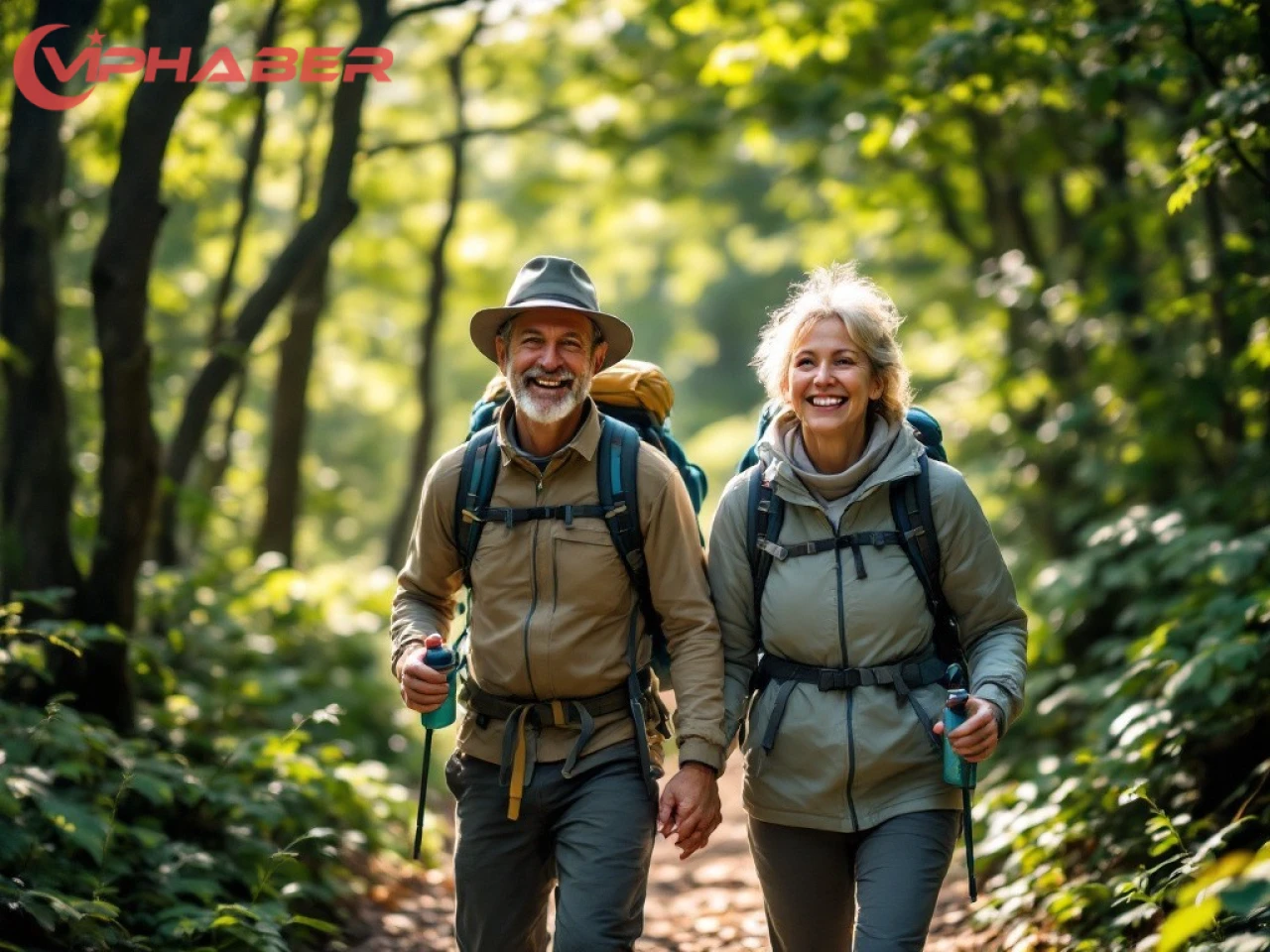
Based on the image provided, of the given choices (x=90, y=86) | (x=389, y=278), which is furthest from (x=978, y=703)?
(x=389, y=278)

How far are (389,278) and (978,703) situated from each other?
13.9 meters

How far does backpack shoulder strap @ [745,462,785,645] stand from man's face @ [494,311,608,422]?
64 cm

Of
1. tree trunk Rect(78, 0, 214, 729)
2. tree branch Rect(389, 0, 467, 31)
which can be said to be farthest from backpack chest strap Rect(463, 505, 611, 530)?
tree branch Rect(389, 0, 467, 31)

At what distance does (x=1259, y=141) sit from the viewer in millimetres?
5090

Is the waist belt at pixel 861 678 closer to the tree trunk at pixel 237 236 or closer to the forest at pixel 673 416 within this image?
the forest at pixel 673 416

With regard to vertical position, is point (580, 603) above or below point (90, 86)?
below

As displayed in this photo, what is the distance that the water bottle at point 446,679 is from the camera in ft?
12.7

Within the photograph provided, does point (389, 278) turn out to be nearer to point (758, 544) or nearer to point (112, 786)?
point (112, 786)

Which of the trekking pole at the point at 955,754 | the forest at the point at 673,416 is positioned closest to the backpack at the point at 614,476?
the trekking pole at the point at 955,754

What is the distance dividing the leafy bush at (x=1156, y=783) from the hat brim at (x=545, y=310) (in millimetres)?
2337

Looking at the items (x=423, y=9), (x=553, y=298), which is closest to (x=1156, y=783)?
(x=553, y=298)

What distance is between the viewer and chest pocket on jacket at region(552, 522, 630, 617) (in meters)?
3.96

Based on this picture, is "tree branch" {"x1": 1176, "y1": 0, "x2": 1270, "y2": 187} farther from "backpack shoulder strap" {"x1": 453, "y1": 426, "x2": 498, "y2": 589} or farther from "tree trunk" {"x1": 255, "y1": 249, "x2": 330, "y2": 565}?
"tree trunk" {"x1": 255, "y1": 249, "x2": 330, "y2": 565}

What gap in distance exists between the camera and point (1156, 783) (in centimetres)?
571
